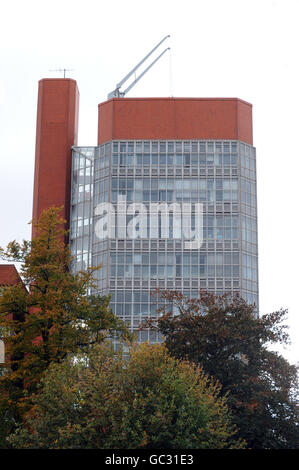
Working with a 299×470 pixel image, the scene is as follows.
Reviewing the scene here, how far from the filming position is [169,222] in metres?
140

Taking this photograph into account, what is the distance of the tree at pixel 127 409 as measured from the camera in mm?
51938

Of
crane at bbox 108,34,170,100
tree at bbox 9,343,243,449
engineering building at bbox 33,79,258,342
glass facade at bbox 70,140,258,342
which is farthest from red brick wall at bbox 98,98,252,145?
tree at bbox 9,343,243,449

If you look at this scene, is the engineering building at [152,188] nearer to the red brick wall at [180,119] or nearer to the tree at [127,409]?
the red brick wall at [180,119]

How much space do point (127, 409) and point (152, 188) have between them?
90728 millimetres

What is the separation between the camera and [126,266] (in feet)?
450

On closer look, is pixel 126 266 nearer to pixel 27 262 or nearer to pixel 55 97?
pixel 55 97

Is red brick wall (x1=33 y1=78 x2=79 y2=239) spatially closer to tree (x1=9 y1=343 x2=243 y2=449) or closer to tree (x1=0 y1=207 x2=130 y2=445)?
tree (x1=0 y1=207 x2=130 y2=445)

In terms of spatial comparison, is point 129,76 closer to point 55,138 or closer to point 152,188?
point 55,138

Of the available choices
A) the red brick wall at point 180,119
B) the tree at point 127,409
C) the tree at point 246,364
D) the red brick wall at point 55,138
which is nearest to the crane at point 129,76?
the red brick wall at point 55,138

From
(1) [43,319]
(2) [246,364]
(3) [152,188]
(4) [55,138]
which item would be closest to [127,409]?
(1) [43,319]

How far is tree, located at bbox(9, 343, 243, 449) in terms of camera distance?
51938mm

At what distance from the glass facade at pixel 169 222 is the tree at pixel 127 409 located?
3019 inches
